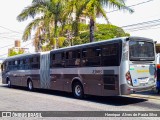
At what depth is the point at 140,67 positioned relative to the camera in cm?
1200

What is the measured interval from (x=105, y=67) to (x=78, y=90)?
294 centimetres

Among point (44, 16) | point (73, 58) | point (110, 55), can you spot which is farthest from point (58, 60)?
point (44, 16)

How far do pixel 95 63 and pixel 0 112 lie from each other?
5.13 metres

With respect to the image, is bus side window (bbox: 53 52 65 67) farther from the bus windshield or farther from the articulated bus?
the bus windshield

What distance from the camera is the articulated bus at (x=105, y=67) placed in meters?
11.5

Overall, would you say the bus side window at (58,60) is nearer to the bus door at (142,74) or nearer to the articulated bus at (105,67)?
the articulated bus at (105,67)

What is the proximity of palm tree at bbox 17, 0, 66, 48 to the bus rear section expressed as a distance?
13275mm

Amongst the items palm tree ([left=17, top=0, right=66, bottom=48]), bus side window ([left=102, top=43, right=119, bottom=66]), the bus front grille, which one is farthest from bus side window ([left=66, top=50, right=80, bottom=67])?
palm tree ([left=17, top=0, right=66, bottom=48])

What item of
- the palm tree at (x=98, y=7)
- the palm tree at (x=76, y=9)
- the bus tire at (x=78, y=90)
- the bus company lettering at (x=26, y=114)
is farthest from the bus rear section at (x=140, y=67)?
the palm tree at (x=76, y=9)

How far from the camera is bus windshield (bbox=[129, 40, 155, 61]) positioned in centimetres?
1178

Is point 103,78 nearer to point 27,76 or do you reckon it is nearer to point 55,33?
point 27,76

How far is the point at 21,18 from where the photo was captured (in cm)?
2477

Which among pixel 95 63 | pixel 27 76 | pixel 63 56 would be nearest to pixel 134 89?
pixel 95 63

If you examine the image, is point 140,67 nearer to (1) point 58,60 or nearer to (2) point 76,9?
(1) point 58,60
